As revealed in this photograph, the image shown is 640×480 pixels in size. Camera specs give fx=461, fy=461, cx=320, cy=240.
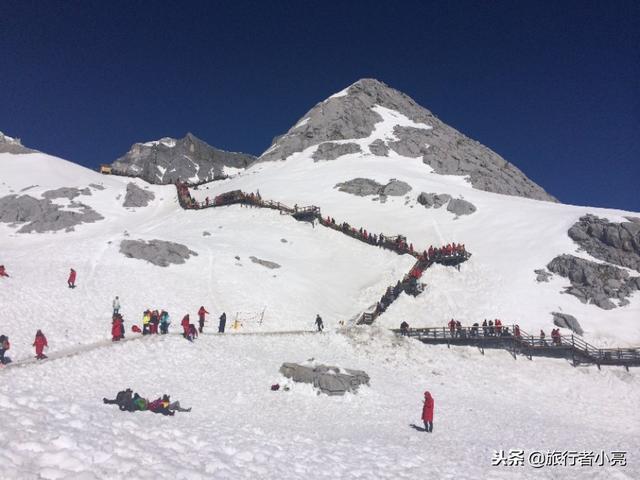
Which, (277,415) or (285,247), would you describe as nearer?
(277,415)

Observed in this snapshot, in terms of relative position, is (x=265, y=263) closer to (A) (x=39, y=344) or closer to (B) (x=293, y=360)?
(B) (x=293, y=360)

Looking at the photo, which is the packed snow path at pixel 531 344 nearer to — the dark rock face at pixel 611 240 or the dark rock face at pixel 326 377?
the dark rock face at pixel 326 377

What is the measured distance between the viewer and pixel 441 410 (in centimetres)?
2102

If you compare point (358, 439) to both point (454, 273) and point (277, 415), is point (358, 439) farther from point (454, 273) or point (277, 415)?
point (454, 273)

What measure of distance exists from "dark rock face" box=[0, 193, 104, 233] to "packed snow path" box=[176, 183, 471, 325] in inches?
486

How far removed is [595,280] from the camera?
126 feet

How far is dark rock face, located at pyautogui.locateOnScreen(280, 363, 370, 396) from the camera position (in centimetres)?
2061

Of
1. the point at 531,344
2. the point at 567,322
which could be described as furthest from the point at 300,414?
the point at 567,322

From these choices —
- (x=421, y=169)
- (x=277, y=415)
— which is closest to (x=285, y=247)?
(x=277, y=415)

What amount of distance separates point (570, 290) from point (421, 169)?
155 ft

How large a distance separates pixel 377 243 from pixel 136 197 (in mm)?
37621

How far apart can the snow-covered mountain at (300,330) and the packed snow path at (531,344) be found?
30.1 inches

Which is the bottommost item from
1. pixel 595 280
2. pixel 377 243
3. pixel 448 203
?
pixel 595 280

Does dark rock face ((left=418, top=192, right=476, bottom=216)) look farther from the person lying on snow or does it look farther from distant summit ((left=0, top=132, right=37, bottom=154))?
distant summit ((left=0, top=132, right=37, bottom=154))
